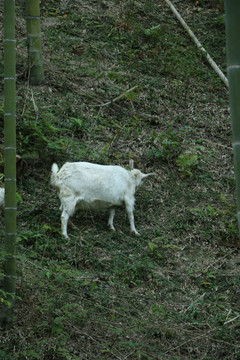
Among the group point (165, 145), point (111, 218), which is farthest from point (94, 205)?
point (165, 145)

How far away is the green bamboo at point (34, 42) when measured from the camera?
37.8ft

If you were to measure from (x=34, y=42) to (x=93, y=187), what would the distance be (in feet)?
13.8

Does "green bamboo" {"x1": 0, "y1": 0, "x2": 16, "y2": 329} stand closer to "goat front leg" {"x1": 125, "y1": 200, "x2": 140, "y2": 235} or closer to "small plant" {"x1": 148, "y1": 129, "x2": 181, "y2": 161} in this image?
"goat front leg" {"x1": 125, "y1": 200, "x2": 140, "y2": 235}

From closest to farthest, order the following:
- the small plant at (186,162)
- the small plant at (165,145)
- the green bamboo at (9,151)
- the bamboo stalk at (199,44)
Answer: the green bamboo at (9,151), the small plant at (186,162), the small plant at (165,145), the bamboo stalk at (199,44)

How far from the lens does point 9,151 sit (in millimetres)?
5941

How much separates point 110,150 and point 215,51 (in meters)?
5.84

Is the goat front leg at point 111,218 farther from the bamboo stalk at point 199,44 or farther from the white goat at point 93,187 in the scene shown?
the bamboo stalk at point 199,44

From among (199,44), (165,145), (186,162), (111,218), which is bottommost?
(111,218)

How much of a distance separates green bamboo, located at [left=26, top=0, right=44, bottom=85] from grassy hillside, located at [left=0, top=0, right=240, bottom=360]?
282 mm

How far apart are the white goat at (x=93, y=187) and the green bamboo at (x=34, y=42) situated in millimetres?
3608

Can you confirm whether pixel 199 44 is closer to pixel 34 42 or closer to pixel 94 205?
pixel 34 42

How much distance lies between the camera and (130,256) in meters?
8.41

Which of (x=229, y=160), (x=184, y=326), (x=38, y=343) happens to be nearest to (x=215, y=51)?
(x=229, y=160)

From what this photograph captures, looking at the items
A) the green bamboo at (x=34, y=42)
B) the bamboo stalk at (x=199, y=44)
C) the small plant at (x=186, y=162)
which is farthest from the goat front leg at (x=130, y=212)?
the bamboo stalk at (x=199, y=44)
